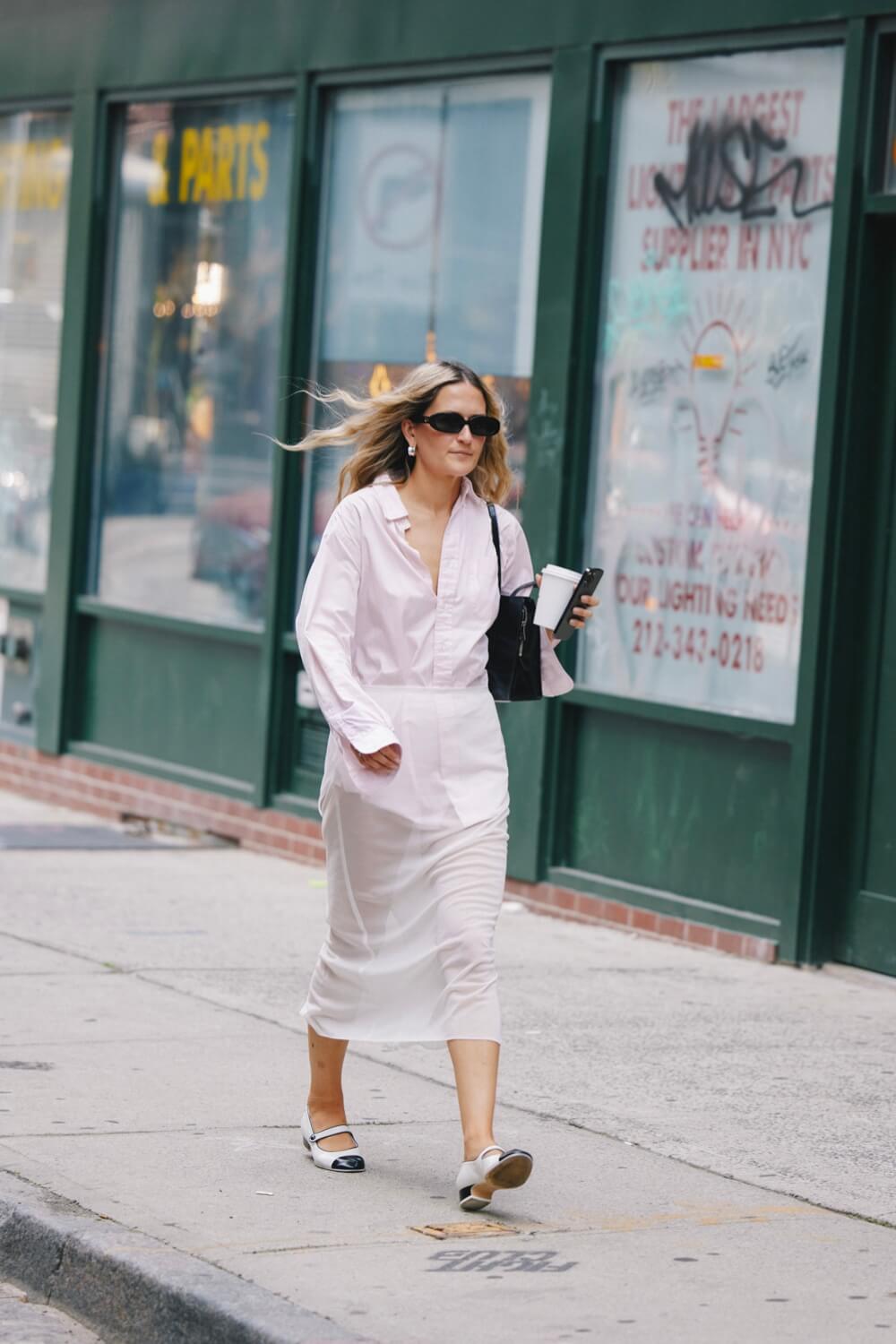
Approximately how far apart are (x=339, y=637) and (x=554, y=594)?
51 centimetres

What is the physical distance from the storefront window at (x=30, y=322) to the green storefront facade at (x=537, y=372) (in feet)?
0.11

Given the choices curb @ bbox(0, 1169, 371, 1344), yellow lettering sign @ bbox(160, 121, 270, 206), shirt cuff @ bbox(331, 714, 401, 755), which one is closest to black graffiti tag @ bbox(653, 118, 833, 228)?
yellow lettering sign @ bbox(160, 121, 270, 206)

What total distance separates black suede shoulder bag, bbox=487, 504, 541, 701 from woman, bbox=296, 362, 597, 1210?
5 cm

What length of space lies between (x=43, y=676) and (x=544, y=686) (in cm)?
707

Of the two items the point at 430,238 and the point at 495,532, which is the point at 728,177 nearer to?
the point at 430,238

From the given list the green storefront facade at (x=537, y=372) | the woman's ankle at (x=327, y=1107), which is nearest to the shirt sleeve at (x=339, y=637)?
the woman's ankle at (x=327, y=1107)

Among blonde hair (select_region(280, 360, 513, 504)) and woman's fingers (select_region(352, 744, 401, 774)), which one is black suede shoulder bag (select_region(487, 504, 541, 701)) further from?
woman's fingers (select_region(352, 744, 401, 774))

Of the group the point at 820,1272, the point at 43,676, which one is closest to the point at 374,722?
the point at 820,1272

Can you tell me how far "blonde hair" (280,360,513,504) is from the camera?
5.54 meters

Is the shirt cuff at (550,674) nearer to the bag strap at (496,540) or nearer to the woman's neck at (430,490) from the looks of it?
the bag strap at (496,540)

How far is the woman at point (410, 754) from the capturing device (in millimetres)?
5316

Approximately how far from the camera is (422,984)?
5.38 m

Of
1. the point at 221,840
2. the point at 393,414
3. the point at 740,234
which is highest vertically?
the point at 740,234

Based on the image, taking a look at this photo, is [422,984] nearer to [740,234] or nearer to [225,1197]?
[225,1197]
